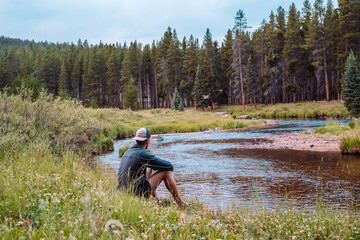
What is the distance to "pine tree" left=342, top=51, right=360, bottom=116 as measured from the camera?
101ft

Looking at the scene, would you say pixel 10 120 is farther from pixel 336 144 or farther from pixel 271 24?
pixel 271 24

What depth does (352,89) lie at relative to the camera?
3164 centimetres

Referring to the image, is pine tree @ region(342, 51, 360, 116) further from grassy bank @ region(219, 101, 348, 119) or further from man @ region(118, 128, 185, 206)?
man @ region(118, 128, 185, 206)

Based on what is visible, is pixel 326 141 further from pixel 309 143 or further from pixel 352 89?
pixel 352 89

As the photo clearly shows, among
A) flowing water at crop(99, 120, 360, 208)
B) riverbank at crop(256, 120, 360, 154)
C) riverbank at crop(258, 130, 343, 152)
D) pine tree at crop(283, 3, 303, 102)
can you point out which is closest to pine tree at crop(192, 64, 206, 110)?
pine tree at crop(283, 3, 303, 102)

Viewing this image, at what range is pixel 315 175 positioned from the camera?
965 centimetres

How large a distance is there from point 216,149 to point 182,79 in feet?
161

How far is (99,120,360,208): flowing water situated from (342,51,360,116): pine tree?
21.1 metres

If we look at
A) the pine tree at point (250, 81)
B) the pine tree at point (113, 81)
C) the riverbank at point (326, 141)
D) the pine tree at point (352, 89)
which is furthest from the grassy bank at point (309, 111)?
the pine tree at point (113, 81)

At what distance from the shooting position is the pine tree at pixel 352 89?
101 feet

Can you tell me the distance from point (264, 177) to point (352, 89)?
27.8 meters

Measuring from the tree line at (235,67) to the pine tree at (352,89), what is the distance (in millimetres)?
7078

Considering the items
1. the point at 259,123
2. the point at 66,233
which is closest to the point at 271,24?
the point at 259,123

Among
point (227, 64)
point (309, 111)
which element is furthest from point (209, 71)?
point (309, 111)
